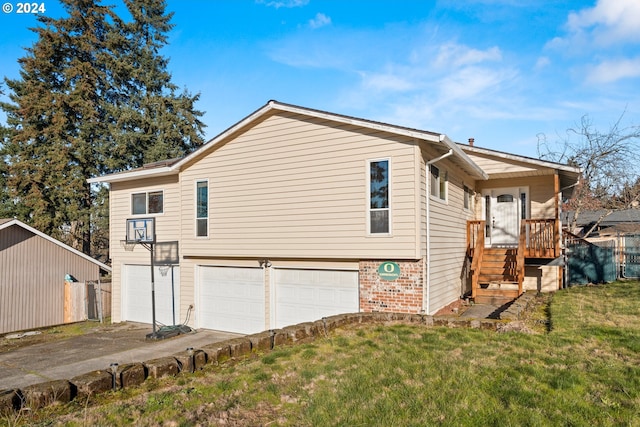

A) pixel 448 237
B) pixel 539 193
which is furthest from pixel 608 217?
pixel 448 237

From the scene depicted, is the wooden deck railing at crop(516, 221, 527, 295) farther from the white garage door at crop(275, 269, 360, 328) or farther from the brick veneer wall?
the white garage door at crop(275, 269, 360, 328)

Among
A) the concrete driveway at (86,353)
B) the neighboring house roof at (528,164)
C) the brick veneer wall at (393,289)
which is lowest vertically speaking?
the concrete driveway at (86,353)

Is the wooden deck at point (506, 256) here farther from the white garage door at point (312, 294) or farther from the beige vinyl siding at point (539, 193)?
the white garage door at point (312, 294)

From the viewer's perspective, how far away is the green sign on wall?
386 inches

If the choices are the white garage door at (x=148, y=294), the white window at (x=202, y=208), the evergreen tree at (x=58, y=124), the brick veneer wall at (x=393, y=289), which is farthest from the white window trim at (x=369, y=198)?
the evergreen tree at (x=58, y=124)

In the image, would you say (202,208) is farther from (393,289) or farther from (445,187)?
(445,187)

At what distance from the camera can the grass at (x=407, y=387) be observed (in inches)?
162

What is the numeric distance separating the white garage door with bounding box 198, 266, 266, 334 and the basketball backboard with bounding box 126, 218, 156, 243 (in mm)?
2169

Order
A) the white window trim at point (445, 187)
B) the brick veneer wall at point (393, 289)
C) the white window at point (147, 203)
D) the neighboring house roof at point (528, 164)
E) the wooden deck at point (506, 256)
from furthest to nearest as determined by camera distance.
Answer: the white window at point (147, 203), the neighboring house roof at point (528, 164), the wooden deck at point (506, 256), the white window trim at point (445, 187), the brick veneer wall at point (393, 289)

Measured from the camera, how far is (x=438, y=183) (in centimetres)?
1098

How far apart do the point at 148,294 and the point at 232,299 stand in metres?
4.06

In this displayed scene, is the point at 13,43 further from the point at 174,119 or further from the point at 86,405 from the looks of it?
the point at 86,405

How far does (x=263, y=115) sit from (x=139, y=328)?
27.5 ft

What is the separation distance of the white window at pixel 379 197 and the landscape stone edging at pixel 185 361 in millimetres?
2094
